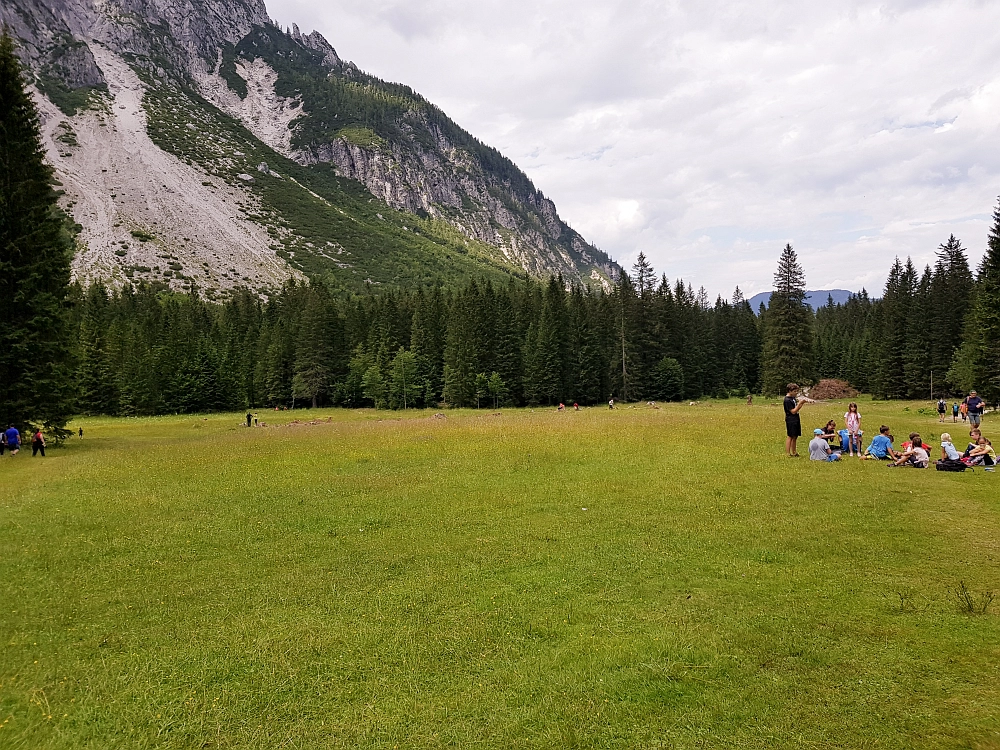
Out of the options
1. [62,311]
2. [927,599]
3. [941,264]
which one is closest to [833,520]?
[927,599]

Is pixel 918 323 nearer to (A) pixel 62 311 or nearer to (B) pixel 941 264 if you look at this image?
(B) pixel 941 264

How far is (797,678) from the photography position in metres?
6.21

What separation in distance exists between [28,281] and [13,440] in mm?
7776

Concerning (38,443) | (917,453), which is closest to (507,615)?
(917,453)

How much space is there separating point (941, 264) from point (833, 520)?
92158 mm

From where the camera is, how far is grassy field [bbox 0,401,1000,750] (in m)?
5.67

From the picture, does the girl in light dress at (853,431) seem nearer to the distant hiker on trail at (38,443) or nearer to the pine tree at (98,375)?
the distant hiker on trail at (38,443)

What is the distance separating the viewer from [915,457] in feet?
60.8

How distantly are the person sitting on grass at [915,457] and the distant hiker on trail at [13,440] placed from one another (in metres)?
36.7

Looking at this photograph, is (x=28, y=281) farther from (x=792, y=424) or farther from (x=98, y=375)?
(x=98, y=375)

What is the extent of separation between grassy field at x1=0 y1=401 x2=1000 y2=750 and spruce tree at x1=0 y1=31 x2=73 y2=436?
13859mm

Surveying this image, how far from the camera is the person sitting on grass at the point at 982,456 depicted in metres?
17.9

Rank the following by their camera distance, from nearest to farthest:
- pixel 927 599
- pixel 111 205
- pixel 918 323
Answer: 1. pixel 927 599
2. pixel 918 323
3. pixel 111 205

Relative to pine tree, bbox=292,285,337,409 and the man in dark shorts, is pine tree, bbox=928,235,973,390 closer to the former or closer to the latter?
the man in dark shorts
